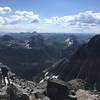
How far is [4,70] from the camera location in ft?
439

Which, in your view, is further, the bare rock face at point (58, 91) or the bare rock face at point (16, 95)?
the bare rock face at point (58, 91)

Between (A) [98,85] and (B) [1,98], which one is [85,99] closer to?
(B) [1,98]

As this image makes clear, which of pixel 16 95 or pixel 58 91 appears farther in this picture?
pixel 58 91

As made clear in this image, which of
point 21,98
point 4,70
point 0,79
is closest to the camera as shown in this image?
point 21,98

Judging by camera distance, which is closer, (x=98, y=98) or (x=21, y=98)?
(x=21, y=98)

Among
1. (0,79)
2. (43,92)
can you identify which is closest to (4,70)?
(0,79)

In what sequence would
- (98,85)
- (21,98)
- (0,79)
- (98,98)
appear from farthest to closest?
(98,85)
(0,79)
(98,98)
(21,98)

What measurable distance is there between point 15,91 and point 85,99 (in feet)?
90.0

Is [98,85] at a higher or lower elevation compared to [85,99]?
lower

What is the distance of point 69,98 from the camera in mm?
85500

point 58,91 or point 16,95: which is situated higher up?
point 16,95

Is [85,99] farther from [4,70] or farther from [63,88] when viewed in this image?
[4,70]

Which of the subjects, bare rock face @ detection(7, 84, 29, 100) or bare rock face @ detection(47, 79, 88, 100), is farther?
bare rock face @ detection(47, 79, 88, 100)

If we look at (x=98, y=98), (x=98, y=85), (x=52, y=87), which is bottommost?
(x=98, y=85)
